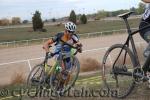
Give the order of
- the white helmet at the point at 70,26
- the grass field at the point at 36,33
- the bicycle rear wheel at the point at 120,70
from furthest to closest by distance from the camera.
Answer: the grass field at the point at 36,33 → the white helmet at the point at 70,26 → the bicycle rear wheel at the point at 120,70

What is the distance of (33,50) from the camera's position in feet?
142

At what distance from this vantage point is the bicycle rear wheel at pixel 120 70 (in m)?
6.95

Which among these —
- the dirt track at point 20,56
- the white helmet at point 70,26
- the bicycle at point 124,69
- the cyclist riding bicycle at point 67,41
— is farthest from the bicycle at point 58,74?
the dirt track at point 20,56

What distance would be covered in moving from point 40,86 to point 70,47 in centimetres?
104

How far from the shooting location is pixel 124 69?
7.20 meters

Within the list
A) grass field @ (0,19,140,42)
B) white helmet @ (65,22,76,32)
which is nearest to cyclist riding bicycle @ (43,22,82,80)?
white helmet @ (65,22,76,32)

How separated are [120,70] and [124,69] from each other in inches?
3.8

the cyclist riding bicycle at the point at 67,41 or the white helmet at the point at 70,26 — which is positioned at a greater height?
the white helmet at the point at 70,26

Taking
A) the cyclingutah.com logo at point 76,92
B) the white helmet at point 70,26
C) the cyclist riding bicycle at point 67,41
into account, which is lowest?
the cyclingutah.com logo at point 76,92

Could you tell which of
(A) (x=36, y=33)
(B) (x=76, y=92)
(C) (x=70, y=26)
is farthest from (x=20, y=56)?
(A) (x=36, y=33)

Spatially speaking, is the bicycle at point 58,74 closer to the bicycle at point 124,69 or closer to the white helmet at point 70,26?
the white helmet at point 70,26

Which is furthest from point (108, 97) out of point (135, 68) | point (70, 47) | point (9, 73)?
point (9, 73)

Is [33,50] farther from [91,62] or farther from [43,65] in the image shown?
[43,65]

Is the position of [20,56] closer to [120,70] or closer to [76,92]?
[76,92]
